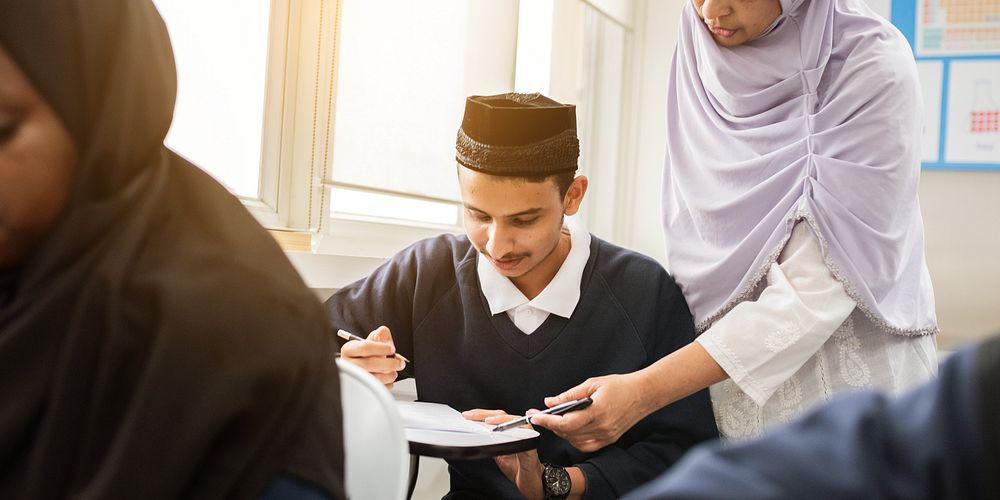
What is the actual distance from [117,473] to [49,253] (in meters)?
0.20

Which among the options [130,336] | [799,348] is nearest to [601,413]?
[799,348]

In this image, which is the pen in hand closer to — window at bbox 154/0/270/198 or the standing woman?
the standing woman

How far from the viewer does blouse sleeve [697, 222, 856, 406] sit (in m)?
1.64

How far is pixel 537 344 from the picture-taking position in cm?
172

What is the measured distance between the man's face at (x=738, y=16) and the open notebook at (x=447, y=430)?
2.81 feet

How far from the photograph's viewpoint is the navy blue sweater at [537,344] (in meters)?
1.70

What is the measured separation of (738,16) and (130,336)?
133 centimetres

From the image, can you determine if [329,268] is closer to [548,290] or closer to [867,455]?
[548,290]

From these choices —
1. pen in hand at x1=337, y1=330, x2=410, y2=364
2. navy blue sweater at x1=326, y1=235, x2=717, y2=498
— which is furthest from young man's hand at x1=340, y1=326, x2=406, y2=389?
navy blue sweater at x1=326, y1=235, x2=717, y2=498

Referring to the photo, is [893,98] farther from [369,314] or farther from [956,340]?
[956,340]

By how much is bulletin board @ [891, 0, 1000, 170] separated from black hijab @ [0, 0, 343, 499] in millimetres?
3022

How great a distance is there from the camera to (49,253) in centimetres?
81

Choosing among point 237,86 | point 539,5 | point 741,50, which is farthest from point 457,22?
point 741,50

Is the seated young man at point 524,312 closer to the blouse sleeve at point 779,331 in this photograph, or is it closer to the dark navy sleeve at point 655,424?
the dark navy sleeve at point 655,424
